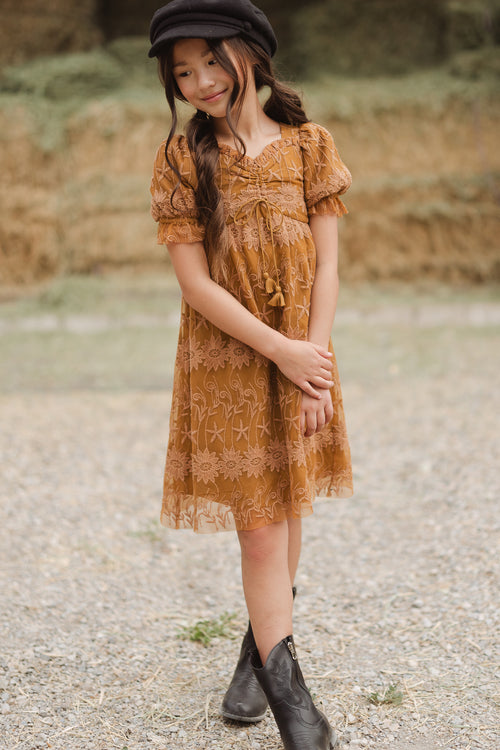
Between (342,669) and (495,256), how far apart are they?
6434 mm

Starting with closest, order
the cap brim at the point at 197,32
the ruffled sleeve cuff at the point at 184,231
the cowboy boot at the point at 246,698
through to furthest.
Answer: the cap brim at the point at 197,32 → the ruffled sleeve cuff at the point at 184,231 → the cowboy boot at the point at 246,698

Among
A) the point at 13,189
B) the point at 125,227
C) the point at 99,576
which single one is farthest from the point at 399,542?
the point at 13,189

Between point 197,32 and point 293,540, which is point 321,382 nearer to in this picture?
point 293,540

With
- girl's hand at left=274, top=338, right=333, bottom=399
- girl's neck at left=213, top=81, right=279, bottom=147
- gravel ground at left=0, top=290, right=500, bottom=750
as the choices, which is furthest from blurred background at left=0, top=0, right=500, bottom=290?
girl's hand at left=274, top=338, right=333, bottom=399

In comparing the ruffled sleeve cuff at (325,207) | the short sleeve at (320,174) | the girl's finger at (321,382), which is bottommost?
the girl's finger at (321,382)

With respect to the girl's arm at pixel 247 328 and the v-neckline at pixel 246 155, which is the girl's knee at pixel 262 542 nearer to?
the girl's arm at pixel 247 328

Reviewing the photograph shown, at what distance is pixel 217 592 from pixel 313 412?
109cm

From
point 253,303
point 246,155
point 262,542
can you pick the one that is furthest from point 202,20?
point 262,542

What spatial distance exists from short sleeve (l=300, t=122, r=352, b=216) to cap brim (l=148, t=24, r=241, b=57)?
269 mm

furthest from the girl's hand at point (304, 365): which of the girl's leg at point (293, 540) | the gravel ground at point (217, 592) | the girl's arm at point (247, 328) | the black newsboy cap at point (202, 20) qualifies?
the gravel ground at point (217, 592)

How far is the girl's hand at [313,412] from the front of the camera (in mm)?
1596

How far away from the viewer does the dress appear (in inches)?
62.2

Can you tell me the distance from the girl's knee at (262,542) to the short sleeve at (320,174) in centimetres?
66

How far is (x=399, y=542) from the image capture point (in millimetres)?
2787
